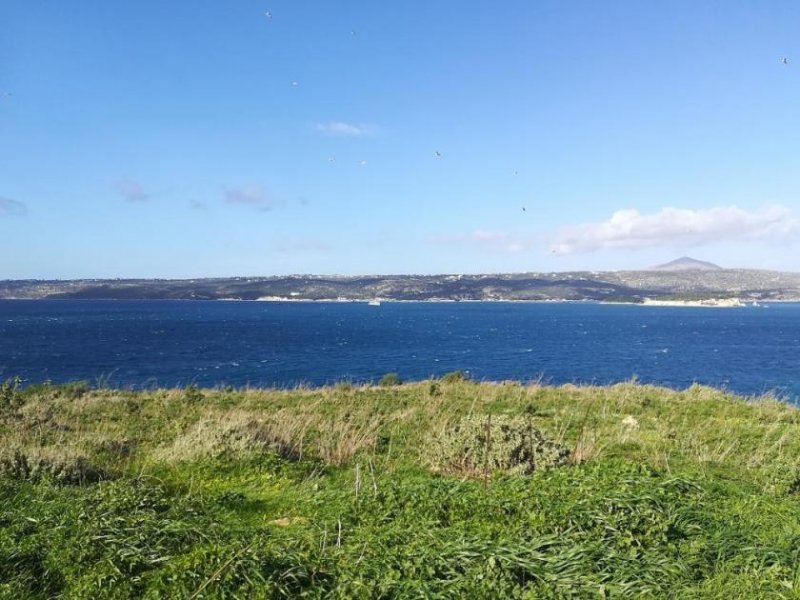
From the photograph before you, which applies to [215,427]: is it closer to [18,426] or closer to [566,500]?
[18,426]

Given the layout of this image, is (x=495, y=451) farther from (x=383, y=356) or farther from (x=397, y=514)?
(x=383, y=356)

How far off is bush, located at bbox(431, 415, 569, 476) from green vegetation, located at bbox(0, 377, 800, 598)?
4cm

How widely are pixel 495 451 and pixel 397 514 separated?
3.64 meters

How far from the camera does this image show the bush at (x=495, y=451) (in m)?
10.6

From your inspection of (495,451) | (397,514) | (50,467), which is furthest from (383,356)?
(397,514)

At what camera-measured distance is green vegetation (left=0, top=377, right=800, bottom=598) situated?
5.59 metres

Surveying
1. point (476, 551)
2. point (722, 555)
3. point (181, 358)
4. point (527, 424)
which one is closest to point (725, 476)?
point (527, 424)

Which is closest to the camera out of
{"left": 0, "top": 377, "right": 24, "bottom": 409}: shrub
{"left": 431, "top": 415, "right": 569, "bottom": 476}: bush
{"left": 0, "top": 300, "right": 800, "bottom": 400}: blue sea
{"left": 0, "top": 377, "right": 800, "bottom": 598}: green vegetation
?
{"left": 0, "top": 377, "right": 800, "bottom": 598}: green vegetation

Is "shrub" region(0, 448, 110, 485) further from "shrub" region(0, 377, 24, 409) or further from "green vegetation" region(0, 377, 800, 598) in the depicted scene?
"shrub" region(0, 377, 24, 409)

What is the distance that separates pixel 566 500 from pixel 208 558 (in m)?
4.53

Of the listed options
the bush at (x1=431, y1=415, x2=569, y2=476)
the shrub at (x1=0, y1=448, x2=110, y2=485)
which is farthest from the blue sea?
the shrub at (x1=0, y1=448, x2=110, y2=485)

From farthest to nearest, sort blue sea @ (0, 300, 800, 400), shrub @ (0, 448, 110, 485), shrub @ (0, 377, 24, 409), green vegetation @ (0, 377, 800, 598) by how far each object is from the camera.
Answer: blue sea @ (0, 300, 800, 400)
shrub @ (0, 377, 24, 409)
shrub @ (0, 448, 110, 485)
green vegetation @ (0, 377, 800, 598)

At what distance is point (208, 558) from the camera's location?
5.74 metres

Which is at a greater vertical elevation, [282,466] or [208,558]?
[208,558]
